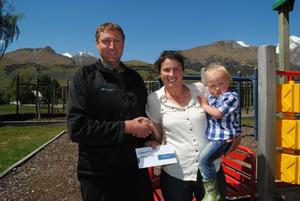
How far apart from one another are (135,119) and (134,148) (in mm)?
243

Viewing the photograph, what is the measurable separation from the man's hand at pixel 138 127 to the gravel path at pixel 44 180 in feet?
10.7

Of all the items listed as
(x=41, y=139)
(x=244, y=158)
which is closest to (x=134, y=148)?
(x=244, y=158)

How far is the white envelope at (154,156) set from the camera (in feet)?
9.12

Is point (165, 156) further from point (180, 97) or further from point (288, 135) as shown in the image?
point (288, 135)

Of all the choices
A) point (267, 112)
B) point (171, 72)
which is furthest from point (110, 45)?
point (267, 112)

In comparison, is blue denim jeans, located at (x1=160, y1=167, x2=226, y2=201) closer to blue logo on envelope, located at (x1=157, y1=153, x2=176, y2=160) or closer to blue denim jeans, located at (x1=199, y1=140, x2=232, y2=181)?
blue denim jeans, located at (x1=199, y1=140, x2=232, y2=181)

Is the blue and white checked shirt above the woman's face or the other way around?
the other way around

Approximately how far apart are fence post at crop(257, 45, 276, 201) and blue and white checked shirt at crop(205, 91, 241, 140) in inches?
45.5

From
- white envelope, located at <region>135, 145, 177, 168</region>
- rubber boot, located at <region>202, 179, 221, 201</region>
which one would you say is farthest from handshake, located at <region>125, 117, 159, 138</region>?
rubber boot, located at <region>202, 179, 221, 201</region>

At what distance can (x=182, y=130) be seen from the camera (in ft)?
9.45

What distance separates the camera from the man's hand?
2.67m

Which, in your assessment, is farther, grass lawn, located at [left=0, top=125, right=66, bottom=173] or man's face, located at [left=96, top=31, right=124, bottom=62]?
grass lawn, located at [left=0, top=125, right=66, bottom=173]

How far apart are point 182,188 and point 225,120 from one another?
0.60 metres

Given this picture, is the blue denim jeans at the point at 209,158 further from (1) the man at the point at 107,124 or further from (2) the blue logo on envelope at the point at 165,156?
(1) the man at the point at 107,124
